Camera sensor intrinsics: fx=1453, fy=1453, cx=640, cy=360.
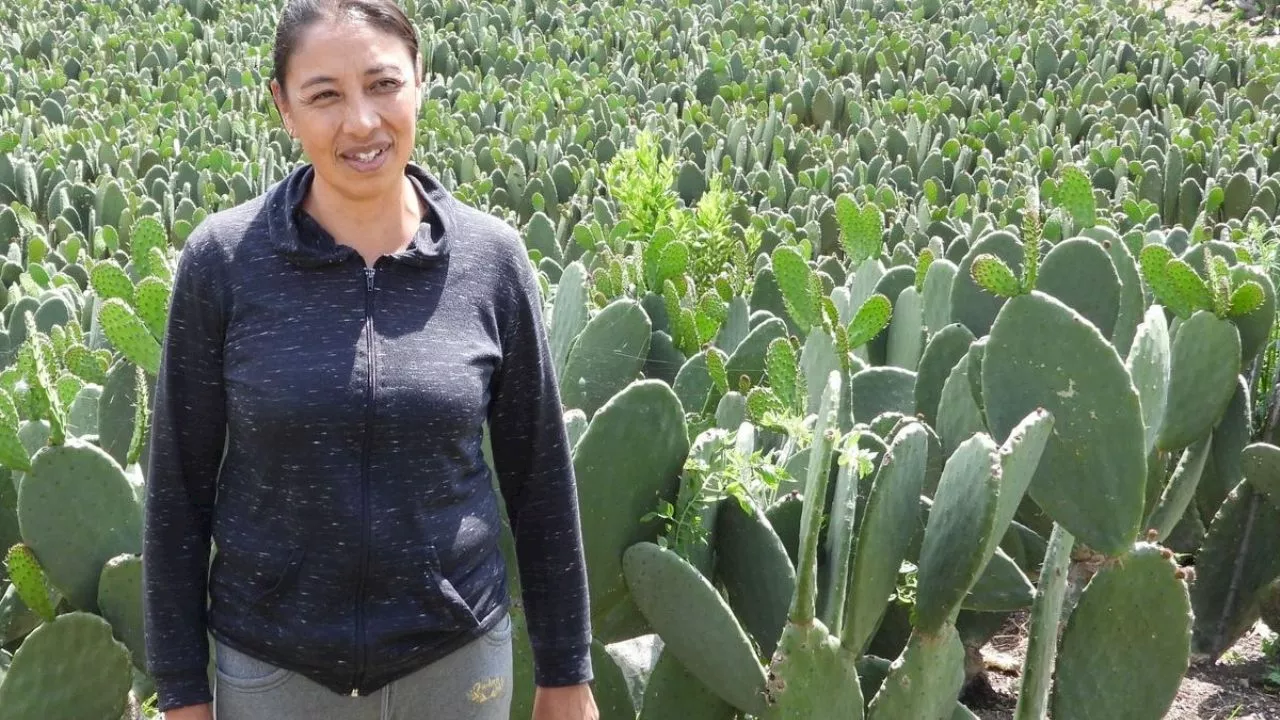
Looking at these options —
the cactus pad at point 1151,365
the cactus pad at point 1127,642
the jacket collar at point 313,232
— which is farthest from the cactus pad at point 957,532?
the jacket collar at point 313,232

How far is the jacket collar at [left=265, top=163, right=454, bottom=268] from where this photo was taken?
165 centimetres

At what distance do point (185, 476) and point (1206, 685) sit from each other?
2340 mm

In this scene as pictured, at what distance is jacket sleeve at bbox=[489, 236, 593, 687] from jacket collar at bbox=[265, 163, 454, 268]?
11cm

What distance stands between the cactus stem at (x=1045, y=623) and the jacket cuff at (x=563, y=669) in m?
0.86

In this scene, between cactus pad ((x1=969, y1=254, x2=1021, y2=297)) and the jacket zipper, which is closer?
the jacket zipper

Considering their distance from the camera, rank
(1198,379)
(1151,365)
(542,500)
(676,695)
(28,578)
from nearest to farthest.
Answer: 1. (542,500)
2. (28,578)
3. (676,695)
4. (1151,365)
5. (1198,379)

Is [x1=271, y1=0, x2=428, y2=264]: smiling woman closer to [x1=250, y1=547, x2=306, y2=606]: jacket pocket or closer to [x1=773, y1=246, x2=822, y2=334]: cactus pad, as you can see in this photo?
[x1=250, y1=547, x2=306, y2=606]: jacket pocket

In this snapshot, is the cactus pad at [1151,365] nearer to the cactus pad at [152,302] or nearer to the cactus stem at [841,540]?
the cactus stem at [841,540]

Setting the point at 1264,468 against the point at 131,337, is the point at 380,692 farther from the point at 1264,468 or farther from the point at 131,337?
the point at 1264,468

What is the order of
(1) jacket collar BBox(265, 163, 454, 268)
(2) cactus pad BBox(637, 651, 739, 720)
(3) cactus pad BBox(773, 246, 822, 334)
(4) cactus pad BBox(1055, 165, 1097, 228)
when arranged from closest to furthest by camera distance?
(1) jacket collar BBox(265, 163, 454, 268)
(2) cactus pad BBox(637, 651, 739, 720)
(3) cactus pad BBox(773, 246, 822, 334)
(4) cactus pad BBox(1055, 165, 1097, 228)

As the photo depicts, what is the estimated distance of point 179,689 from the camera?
171 cm

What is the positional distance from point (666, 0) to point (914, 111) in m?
4.56

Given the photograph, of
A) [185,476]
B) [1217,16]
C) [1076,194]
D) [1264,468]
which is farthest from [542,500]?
[1217,16]

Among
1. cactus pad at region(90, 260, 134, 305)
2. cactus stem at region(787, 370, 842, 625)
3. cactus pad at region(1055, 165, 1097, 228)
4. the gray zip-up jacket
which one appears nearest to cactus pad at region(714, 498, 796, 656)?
cactus stem at region(787, 370, 842, 625)
